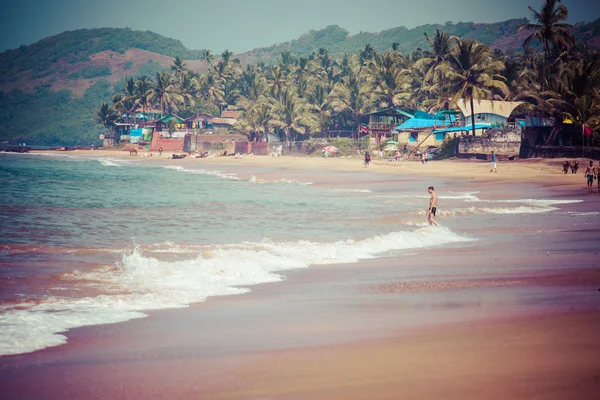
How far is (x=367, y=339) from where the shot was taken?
276 inches

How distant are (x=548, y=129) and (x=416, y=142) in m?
21.2

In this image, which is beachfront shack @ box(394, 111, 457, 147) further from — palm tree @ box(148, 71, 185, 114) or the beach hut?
palm tree @ box(148, 71, 185, 114)

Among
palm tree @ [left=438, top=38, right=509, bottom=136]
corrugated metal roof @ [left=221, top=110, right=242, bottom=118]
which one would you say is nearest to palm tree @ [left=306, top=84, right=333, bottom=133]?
corrugated metal roof @ [left=221, top=110, right=242, bottom=118]

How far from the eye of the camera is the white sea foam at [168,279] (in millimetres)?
7852

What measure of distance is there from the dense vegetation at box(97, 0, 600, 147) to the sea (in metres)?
18.8

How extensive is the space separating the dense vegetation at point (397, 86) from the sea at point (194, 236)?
61.7 ft

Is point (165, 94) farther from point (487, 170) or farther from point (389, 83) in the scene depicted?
point (487, 170)

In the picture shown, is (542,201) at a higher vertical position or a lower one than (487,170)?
lower

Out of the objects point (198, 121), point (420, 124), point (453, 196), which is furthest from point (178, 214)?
point (198, 121)

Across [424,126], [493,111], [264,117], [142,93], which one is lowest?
[424,126]

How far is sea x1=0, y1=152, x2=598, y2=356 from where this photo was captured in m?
9.23

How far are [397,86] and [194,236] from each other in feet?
203

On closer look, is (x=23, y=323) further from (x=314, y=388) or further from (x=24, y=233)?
(x=24, y=233)

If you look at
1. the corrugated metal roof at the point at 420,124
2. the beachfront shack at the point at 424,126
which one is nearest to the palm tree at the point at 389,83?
the beachfront shack at the point at 424,126
